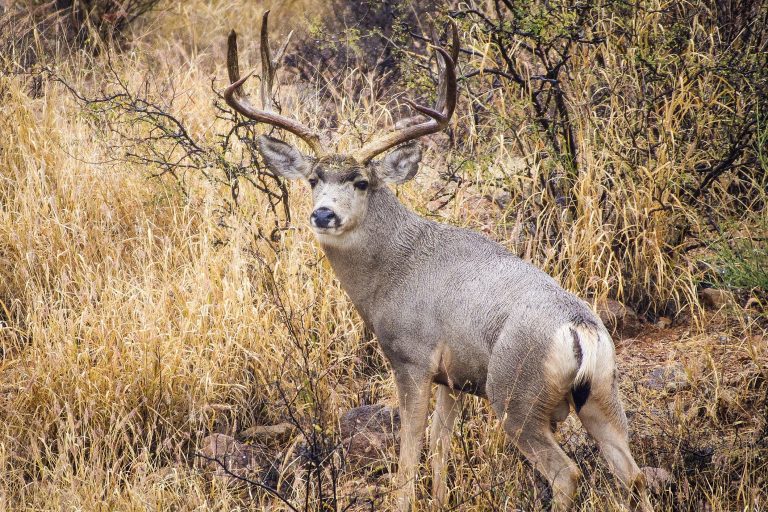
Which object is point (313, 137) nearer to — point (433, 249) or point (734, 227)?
point (433, 249)

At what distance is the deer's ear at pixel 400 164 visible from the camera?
5984 millimetres

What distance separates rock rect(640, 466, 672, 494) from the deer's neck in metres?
1.73

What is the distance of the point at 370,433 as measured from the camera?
19.9 feet

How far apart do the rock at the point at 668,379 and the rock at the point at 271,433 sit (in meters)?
2.33

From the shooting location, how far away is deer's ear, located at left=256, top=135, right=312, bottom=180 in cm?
605

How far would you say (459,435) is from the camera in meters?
5.82

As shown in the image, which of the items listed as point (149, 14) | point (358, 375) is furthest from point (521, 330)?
point (149, 14)

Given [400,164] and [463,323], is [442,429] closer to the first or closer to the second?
[463,323]

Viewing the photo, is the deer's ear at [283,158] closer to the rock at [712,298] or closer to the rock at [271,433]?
the rock at [271,433]

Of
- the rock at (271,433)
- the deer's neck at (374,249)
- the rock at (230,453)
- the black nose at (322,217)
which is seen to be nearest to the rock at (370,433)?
the rock at (271,433)

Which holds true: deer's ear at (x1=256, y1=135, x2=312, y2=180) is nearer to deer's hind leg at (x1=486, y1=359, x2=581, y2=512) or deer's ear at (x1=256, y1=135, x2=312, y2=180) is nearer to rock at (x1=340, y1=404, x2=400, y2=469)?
rock at (x1=340, y1=404, x2=400, y2=469)

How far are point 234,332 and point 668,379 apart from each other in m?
2.90

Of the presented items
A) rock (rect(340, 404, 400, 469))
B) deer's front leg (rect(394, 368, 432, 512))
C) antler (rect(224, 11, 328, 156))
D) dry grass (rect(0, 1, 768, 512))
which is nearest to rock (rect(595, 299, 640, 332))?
dry grass (rect(0, 1, 768, 512))

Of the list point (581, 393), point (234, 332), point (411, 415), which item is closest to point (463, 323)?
point (411, 415)
